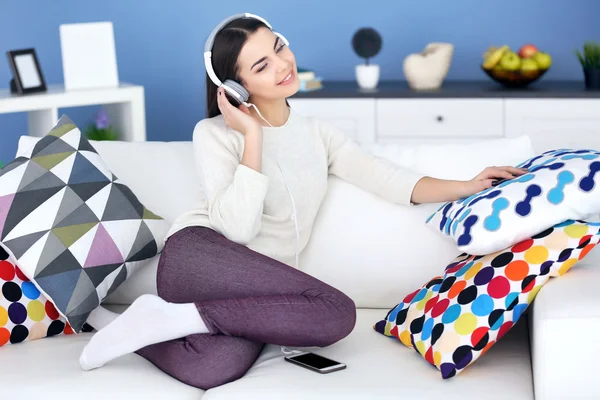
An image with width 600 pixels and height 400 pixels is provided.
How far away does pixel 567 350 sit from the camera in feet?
5.51

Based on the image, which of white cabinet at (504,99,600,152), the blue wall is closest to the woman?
white cabinet at (504,99,600,152)

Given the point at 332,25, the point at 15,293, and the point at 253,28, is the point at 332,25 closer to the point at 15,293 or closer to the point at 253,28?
the point at 253,28

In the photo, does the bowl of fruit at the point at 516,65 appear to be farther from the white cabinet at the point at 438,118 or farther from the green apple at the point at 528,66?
the white cabinet at the point at 438,118

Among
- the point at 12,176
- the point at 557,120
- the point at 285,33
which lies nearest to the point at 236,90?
the point at 12,176

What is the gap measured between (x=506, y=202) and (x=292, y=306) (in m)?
0.50

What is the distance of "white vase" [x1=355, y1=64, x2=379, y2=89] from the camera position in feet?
13.6

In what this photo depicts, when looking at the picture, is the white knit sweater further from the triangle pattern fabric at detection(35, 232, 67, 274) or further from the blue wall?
the blue wall

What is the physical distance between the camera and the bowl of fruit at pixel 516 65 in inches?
158

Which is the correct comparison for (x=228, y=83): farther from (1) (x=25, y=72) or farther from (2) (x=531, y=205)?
(1) (x=25, y=72)

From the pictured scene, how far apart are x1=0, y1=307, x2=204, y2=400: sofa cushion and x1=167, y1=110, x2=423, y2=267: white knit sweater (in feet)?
1.26

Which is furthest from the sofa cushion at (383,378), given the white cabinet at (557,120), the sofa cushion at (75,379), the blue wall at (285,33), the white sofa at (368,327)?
the blue wall at (285,33)

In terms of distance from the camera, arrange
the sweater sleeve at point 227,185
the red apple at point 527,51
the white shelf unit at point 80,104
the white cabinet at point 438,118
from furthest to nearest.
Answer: the red apple at point 527,51, the white cabinet at point 438,118, the white shelf unit at point 80,104, the sweater sleeve at point 227,185

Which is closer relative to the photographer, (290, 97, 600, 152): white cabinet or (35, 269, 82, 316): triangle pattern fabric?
(35, 269, 82, 316): triangle pattern fabric

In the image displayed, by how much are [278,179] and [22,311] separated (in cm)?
68
